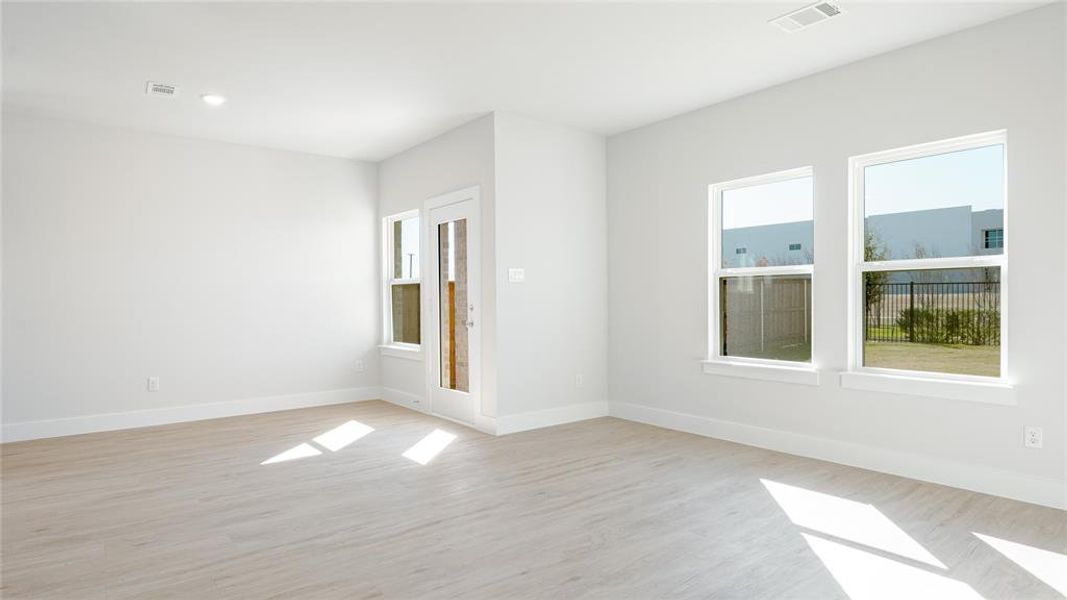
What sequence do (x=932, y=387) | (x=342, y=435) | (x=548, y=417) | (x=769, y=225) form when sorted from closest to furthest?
(x=932, y=387), (x=769, y=225), (x=342, y=435), (x=548, y=417)

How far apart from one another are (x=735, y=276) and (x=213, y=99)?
4.54 m

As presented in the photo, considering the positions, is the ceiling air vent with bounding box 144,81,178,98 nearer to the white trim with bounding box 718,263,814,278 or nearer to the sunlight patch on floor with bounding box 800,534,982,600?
the white trim with bounding box 718,263,814,278

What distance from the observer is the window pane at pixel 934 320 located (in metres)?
3.67

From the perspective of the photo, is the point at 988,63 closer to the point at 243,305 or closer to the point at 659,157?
the point at 659,157

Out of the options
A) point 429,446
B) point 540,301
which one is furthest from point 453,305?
point 429,446

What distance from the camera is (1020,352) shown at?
3.46m

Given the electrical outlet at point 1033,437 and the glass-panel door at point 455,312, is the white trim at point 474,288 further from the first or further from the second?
the electrical outlet at point 1033,437

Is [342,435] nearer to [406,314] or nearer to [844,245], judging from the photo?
[406,314]

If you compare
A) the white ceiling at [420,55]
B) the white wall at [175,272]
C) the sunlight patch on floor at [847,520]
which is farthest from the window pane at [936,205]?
the white wall at [175,272]

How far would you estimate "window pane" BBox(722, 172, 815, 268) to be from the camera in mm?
4566

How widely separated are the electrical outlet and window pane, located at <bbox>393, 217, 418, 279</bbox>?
5.46 m

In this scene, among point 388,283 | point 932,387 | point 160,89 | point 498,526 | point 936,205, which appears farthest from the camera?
point 388,283

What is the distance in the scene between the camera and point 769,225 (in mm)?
4801

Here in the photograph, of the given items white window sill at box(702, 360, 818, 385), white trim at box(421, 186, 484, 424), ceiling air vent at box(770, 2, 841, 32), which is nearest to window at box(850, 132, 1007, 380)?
white window sill at box(702, 360, 818, 385)
